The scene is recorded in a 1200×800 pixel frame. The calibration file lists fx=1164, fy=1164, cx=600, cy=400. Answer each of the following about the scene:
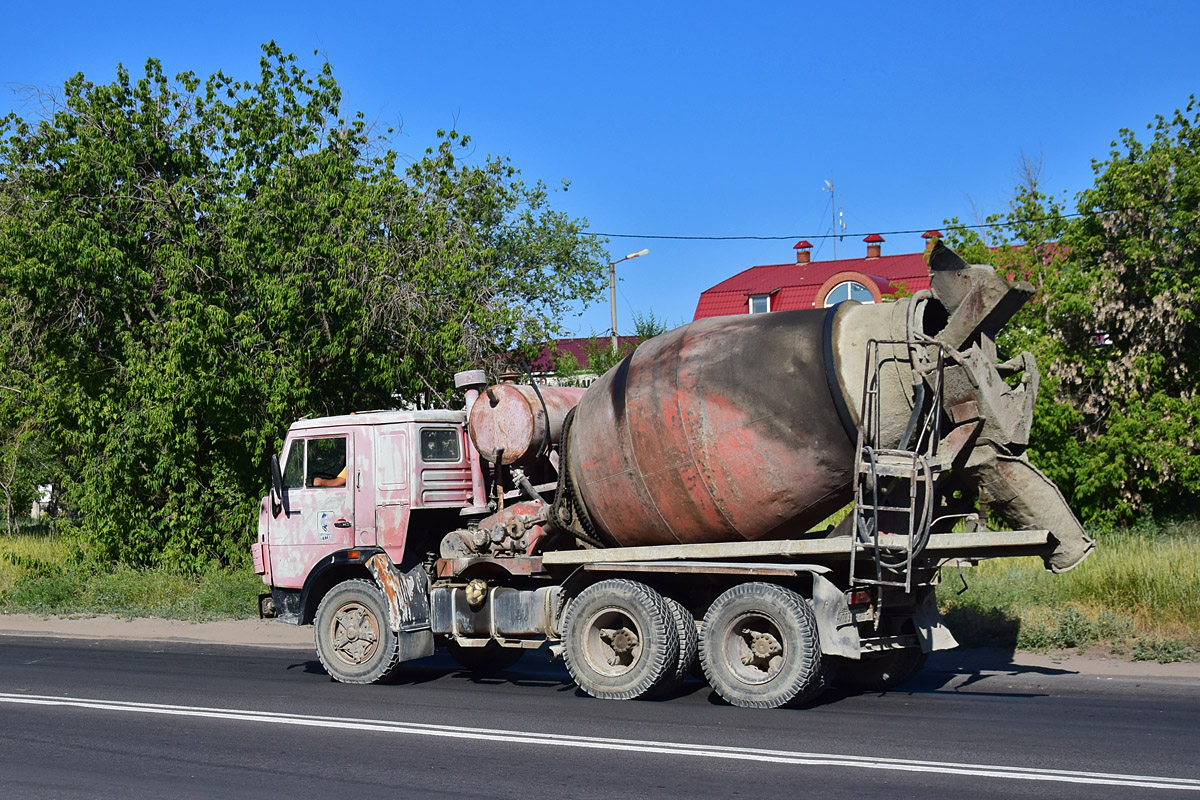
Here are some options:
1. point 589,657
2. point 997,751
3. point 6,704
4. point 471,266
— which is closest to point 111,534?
point 471,266

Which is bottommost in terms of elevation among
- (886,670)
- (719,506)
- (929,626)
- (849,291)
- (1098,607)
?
(886,670)

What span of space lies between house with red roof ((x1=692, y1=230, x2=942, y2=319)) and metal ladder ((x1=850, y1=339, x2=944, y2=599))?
35.5 meters

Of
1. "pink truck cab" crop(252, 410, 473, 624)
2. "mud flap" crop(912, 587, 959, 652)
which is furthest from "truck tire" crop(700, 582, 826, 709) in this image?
"pink truck cab" crop(252, 410, 473, 624)

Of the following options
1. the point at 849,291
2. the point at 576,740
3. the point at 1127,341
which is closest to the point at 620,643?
the point at 576,740

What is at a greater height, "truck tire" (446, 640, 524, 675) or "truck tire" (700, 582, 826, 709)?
"truck tire" (700, 582, 826, 709)

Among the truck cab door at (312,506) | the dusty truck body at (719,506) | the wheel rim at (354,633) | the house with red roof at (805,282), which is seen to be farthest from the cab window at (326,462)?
the house with red roof at (805,282)

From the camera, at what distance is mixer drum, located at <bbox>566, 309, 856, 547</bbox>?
893 cm

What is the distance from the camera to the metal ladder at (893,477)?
27.7 ft

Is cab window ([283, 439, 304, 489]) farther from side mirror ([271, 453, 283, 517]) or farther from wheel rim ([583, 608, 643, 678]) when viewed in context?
wheel rim ([583, 608, 643, 678])

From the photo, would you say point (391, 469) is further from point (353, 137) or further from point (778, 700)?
point (353, 137)

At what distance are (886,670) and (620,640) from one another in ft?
7.60

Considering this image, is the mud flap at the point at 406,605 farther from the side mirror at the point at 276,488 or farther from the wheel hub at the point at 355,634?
the side mirror at the point at 276,488

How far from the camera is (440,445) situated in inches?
443

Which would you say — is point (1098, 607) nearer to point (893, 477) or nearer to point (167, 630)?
point (893, 477)
